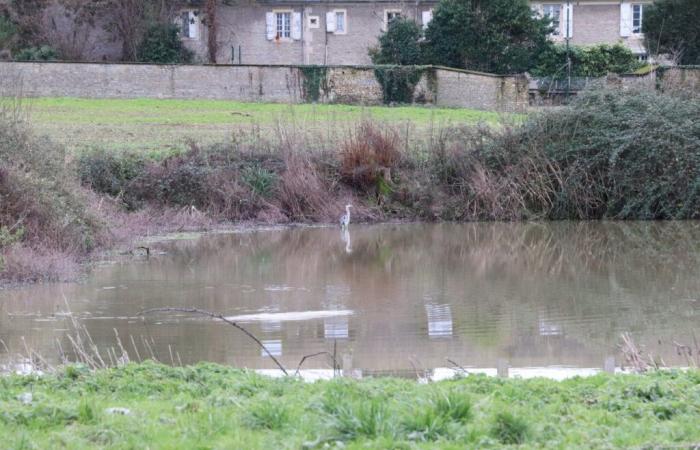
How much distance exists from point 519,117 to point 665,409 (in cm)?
2663

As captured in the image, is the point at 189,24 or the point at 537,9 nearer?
the point at 537,9

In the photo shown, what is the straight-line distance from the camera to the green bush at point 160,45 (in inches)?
2322

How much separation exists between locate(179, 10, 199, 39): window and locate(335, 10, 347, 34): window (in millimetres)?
7558

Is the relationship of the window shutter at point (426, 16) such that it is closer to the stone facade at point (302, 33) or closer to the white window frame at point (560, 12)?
the stone facade at point (302, 33)

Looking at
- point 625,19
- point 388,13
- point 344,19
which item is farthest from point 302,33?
point 625,19

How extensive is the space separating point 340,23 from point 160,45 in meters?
10.1

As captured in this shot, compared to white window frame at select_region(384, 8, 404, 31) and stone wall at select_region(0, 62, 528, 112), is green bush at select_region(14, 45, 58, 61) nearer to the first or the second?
stone wall at select_region(0, 62, 528, 112)

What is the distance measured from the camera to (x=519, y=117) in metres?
34.0

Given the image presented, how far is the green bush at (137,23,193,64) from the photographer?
58969mm

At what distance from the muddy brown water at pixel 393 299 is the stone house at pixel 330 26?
116 ft

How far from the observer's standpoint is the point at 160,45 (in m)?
59.1

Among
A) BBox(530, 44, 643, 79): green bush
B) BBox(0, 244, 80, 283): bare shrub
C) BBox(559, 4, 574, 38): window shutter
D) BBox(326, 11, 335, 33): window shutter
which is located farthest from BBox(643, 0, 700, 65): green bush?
BBox(0, 244, 80, 283): bare shrub

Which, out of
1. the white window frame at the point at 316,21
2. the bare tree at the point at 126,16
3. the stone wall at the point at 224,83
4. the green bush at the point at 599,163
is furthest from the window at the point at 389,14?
the green bush at the point at 599,163

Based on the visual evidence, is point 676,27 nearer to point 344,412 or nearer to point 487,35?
point 487,35
